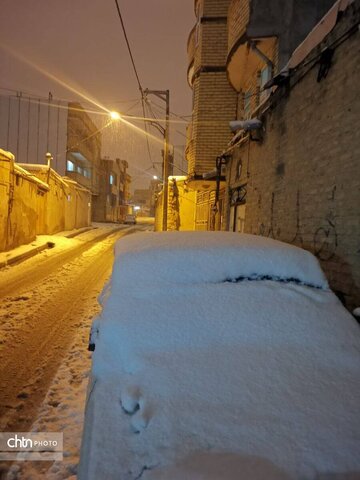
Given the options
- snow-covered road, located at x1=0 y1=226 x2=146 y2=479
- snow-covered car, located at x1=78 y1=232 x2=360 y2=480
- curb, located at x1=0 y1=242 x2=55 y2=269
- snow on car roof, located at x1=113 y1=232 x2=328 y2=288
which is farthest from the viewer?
curb, located at x1=0 y1=242 x2=55 y2=269

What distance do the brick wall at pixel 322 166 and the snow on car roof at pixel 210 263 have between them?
7.11ft

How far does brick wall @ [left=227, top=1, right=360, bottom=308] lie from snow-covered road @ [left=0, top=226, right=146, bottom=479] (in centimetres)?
397

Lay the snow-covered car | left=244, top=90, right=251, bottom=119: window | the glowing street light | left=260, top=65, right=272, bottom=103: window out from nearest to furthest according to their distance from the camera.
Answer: the snow-covered car, left=260, top=65, right=272, bottom=103: window, left=244, top=90, right=251, bottom=119: window, the glowing street light

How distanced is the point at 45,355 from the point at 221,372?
10.5ft

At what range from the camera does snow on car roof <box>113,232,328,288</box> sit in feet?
7.89

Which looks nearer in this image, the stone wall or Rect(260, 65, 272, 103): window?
Rect(260, 65, 272, 103): window

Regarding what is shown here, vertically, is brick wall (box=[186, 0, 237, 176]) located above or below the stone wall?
above

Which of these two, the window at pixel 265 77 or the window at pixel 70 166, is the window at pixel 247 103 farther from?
the window at pixel 70 166

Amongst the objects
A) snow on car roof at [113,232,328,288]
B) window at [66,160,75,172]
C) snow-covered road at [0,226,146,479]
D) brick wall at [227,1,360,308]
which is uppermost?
window at [66,160,75,172]

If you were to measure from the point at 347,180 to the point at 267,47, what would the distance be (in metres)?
6.54

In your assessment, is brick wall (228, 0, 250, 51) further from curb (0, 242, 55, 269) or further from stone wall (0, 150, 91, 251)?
curb (0, 242, 55, 269)

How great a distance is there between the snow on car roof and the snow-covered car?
1 cm

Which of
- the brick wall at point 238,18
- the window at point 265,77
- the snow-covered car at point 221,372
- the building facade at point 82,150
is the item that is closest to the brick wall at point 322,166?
the window at point 265,77

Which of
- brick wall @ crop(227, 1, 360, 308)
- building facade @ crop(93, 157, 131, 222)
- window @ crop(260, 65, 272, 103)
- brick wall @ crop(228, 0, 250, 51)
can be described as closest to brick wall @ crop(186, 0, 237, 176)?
brick wall @ crop(228, 0, 250, 51)
